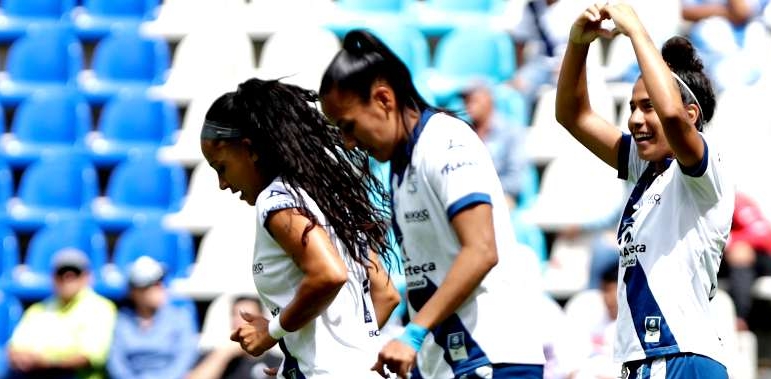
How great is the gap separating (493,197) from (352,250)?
2.03ft

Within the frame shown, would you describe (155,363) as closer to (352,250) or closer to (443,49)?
(443,49)

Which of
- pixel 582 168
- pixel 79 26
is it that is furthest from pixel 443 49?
pixel 79 26

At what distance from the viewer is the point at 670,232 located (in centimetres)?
427

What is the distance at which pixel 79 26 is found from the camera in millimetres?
11039

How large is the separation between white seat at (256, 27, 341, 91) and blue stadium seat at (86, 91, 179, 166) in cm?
76

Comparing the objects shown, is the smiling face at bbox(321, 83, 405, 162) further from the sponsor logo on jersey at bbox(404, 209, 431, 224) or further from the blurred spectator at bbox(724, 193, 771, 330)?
the blurred spectator at bbox(724, 193, 771, 330)

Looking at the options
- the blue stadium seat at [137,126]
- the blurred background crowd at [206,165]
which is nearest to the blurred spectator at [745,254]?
the blurred background crowd at [206,165]

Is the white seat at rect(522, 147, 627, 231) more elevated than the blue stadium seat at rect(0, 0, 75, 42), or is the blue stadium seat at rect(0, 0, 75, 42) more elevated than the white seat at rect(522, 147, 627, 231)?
the blue stadium seat at rect(0, 0, 75, 42)

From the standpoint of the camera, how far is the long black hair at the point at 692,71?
4.41 m

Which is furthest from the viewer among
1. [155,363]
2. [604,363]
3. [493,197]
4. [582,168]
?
[582,168]

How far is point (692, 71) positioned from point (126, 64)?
702 cm

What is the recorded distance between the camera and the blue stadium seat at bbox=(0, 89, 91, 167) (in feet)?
35.1

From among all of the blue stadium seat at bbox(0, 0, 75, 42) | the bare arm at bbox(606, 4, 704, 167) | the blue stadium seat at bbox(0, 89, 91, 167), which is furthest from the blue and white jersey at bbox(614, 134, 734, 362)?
the blue stadium seat at bbox(0, 0, 75, 42)

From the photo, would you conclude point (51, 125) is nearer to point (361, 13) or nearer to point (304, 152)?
point (361, 13)
